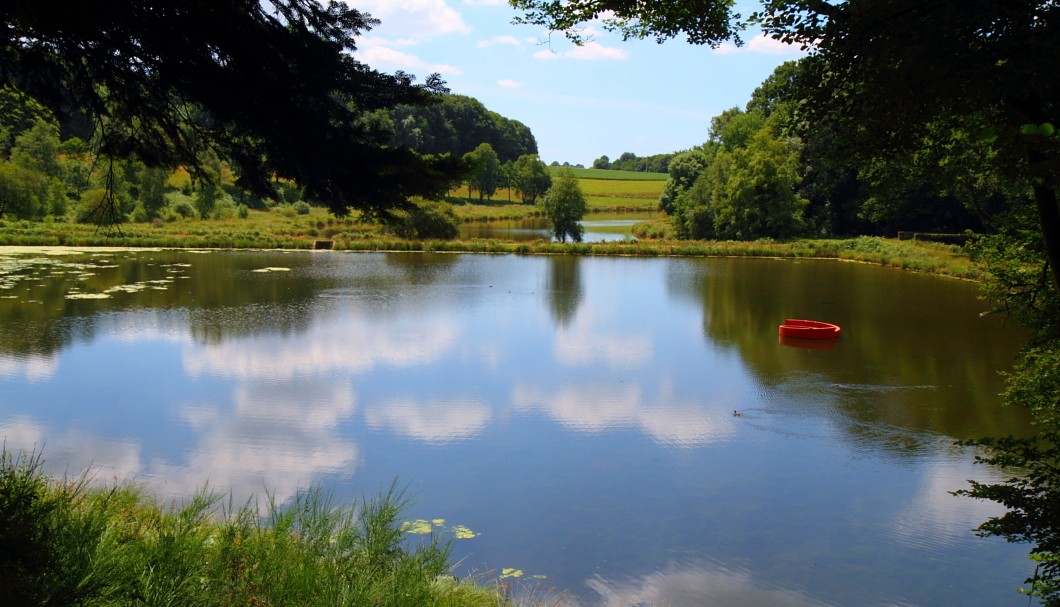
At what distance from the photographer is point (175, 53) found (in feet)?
13.4

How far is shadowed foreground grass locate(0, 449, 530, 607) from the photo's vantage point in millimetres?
3506

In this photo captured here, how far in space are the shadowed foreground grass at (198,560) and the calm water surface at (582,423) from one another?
3.70 feet

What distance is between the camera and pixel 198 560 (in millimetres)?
4316

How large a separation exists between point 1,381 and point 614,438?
28.7 feet

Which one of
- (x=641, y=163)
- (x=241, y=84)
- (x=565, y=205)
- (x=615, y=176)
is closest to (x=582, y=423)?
(x=241, y=84)

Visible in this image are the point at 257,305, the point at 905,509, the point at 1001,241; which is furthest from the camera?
the point at 257,305

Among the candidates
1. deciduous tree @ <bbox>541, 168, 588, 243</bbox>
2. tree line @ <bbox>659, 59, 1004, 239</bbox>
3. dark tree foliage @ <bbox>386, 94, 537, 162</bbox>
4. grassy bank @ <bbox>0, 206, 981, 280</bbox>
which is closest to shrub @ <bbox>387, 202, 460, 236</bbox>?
grassy bank @ <bbox>0, 206, 981, 280</bbox>

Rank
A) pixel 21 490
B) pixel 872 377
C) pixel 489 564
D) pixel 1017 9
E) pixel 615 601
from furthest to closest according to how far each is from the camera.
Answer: pixel 872 377
pixel 489 564
pixel 615 601
pixel 21 490
pixel 1017 9

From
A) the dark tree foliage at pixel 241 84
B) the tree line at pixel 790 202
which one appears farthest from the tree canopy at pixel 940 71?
the tree line at pixel 790 202

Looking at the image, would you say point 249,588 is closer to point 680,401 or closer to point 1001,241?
point 1001,241

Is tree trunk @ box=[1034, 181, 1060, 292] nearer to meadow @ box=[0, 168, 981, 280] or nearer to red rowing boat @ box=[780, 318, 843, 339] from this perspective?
red rowing boat @ box=[780, 318, 843, 339]

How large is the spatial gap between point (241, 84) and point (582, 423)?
21.0 ft

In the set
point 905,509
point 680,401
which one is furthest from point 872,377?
point 905,509

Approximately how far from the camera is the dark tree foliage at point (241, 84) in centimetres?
396
